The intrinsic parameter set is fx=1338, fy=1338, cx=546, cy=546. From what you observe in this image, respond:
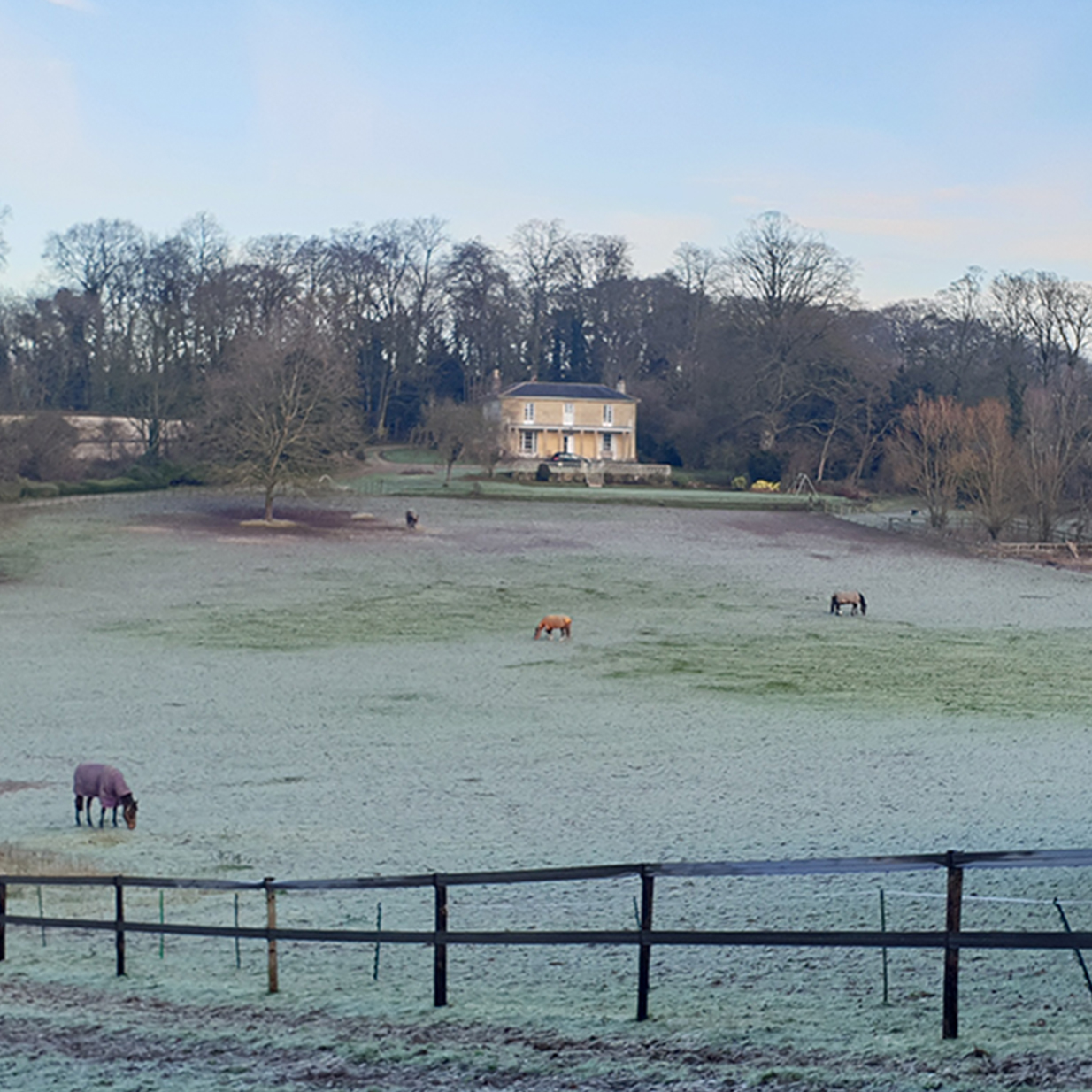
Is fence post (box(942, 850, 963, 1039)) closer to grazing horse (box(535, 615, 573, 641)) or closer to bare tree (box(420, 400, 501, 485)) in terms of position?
grazing horse (box(535, 615, 573, 641))

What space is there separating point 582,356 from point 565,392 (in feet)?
58.4

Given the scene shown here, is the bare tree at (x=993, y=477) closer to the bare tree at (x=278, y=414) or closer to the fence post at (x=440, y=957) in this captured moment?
the bare tree at (x=278, y=414)

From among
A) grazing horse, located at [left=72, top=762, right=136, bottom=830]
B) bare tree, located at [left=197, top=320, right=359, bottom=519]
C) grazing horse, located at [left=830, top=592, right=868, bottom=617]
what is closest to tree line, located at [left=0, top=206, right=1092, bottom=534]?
bare tree, located at [left=197, top=320, right=359, bottom=519]

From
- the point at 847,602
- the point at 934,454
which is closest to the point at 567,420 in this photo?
the point at 934,454

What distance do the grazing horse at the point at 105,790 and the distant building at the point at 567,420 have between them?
7820cm

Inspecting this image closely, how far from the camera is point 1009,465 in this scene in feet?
205

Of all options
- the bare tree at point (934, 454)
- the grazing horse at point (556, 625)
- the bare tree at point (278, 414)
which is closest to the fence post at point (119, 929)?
the grazing horse at point (556, 625)

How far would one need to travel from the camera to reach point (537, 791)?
18.2 metres

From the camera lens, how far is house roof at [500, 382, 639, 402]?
95312 mm

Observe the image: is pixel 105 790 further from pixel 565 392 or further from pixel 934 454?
pixel 565 392

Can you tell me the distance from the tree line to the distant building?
293 cm

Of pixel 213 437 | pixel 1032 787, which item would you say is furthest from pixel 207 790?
pixel 213 437

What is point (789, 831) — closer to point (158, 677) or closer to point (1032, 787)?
point (1032, 787)

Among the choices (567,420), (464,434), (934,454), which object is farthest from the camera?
(567,420)
